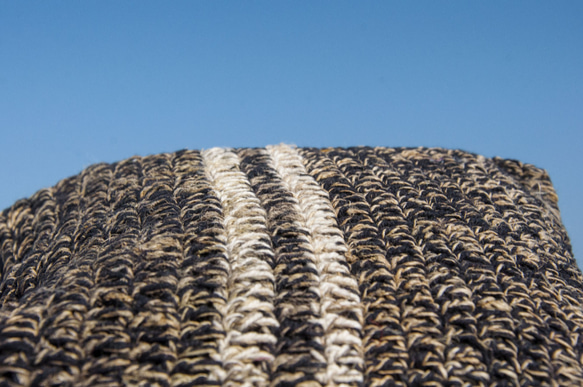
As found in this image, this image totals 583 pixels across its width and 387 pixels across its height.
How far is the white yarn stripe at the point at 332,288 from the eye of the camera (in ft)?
1.67

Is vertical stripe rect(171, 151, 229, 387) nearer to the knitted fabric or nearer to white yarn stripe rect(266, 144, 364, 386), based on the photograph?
the knitted fabric

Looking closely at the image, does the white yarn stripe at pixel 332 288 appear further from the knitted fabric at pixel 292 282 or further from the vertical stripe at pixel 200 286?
the vertical stripe at pixel 200 286

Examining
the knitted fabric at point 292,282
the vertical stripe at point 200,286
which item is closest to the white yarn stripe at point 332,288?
the knitted fabric at point 292,282

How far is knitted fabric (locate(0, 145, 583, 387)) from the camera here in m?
0.50

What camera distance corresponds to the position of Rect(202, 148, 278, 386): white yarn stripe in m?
0.49

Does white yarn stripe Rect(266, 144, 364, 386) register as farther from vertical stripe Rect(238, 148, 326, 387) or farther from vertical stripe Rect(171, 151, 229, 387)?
vertical stripe Rect(171, 151, 229, 387)

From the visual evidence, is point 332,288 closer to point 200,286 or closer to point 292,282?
point 292,282

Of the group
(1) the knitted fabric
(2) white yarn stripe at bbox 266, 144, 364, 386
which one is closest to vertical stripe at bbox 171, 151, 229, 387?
(1) the knitted fabric

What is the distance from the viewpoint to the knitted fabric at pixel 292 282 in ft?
1.63

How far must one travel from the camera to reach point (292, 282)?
58 cm

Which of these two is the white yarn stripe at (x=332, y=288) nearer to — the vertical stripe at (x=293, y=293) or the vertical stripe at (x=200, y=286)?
the vertical stripe at (x=293, y=293)

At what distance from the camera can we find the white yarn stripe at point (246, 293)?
494mm

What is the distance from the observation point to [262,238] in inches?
25.5

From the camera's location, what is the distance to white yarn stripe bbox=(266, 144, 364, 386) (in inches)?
20.1
